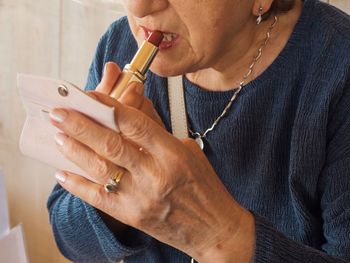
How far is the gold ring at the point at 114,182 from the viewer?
56cm

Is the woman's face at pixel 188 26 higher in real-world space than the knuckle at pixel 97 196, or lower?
higher

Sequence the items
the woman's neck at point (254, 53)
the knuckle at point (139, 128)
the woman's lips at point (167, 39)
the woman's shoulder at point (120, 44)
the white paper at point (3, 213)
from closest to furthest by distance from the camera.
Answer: the knuckle at point (139, 128)
the woman's lips at point (167, 39)
the woman's neck at point (254, 53)
the woman's shoulder at point (120, 44)
the white paper at point (3, 213)

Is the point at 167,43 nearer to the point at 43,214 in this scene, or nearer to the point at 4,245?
the point at 4,245

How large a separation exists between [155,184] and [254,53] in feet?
1.29

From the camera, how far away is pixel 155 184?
55 cm

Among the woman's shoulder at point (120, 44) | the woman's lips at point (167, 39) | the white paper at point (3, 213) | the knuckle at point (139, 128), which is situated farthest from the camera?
the white paper at point (3, 213)

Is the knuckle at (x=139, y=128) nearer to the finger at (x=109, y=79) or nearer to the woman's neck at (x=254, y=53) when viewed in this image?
the finger at (x=109, y=79)

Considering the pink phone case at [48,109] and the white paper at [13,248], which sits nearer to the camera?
the pink phone case at [48,109]

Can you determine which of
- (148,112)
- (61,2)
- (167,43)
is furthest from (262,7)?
(61,2)

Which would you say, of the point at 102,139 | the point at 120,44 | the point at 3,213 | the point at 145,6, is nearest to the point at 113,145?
the point at 102,139

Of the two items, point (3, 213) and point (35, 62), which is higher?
point (35, 62)

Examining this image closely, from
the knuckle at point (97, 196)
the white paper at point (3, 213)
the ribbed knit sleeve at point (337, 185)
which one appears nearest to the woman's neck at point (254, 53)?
the ribbed knit sleeve at point (337, 185)

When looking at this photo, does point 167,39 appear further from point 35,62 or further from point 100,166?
point 35,62

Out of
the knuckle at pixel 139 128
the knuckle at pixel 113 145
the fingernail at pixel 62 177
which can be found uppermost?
the knuckle at pixel 139 128
